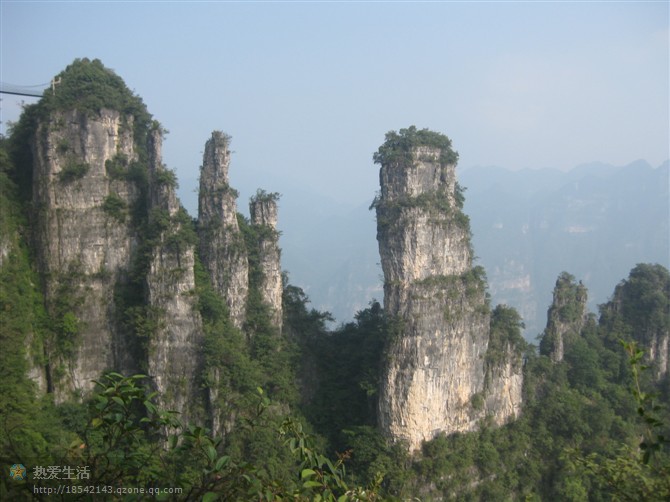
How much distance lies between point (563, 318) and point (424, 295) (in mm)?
8027

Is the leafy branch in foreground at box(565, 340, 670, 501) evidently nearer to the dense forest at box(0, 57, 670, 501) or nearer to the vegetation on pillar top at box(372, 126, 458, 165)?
the dense forest at box(0, 57, 670, 501)

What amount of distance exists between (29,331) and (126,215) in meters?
4.73

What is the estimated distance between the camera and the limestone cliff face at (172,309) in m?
17.2

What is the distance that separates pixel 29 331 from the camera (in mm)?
16672

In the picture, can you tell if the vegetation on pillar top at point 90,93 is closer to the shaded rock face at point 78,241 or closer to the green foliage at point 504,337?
the shaded rock face at point 78,241

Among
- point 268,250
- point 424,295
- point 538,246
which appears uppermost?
point 538,246

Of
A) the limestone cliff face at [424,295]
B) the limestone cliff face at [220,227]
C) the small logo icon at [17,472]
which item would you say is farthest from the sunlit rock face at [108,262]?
the small logo icon at [17,472]

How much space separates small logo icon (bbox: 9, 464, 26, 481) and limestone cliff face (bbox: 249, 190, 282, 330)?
16.1m

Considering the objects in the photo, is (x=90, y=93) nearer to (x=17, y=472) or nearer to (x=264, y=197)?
(x=264, y=197)

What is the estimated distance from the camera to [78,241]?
1808 centimetres

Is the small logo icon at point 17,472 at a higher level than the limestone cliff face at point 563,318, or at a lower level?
lower

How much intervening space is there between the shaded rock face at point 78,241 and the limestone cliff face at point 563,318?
1597 centimetres

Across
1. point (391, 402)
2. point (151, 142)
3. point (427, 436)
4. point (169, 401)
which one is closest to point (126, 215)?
point (151, 142)

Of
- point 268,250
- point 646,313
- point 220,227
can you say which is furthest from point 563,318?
point 220,227
